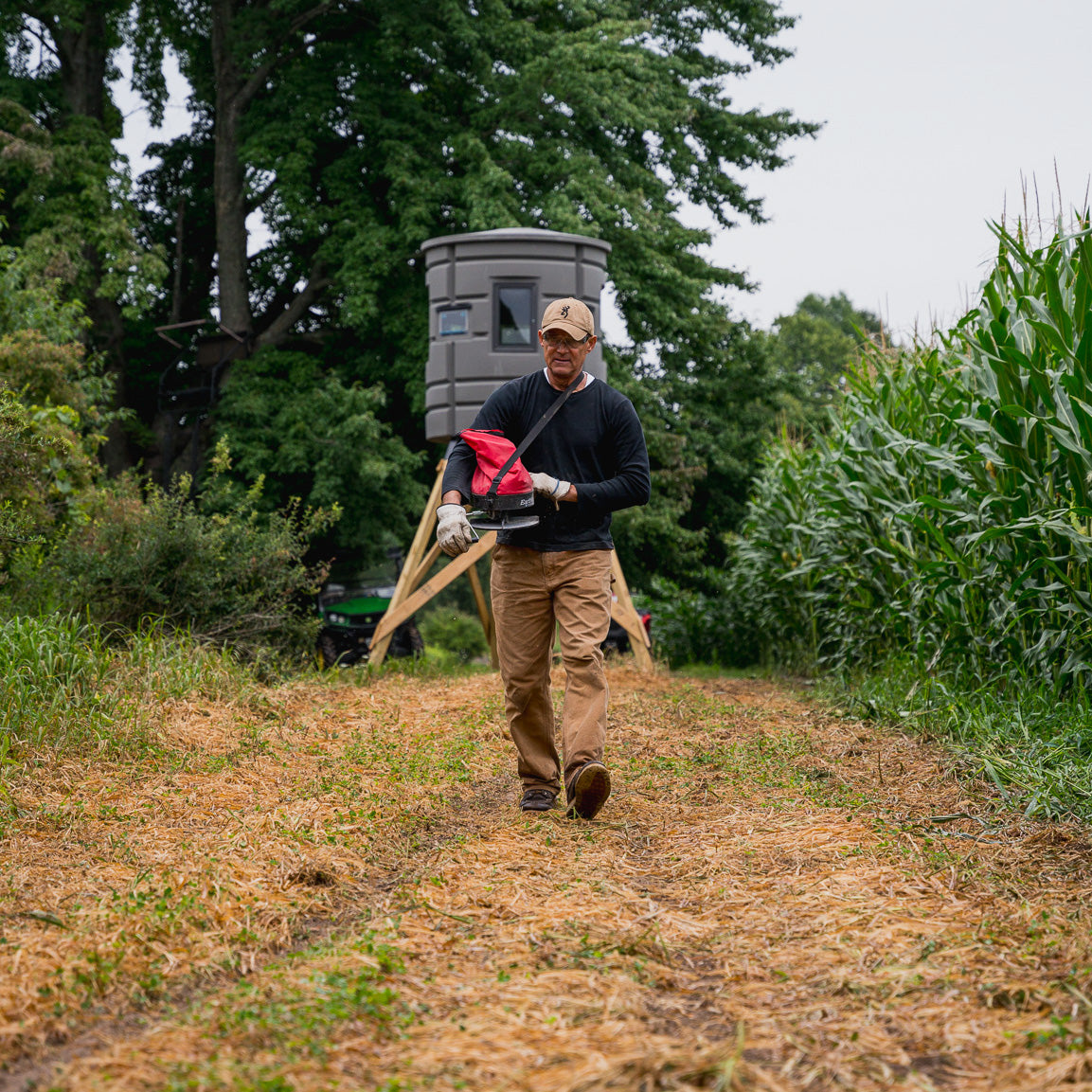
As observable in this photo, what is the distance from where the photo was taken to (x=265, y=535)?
10.2 m

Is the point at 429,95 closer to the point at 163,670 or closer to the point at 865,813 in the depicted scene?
the point at 163,670

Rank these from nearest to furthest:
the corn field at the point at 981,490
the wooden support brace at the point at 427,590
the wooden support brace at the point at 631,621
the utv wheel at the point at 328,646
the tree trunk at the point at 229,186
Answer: the corn field at the point at 981,490, the wooden support brace at the point at 427,590, the wooden support brace at the point at 631,621, the utv wheel at the point at 328,646, the tree trunk at the point at 229,186

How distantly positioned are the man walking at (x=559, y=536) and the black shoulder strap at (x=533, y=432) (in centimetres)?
2

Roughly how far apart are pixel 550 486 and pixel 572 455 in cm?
31

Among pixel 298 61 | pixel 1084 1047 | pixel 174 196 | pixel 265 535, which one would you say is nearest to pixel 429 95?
pixel 298 61

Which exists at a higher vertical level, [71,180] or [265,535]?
[71,180]

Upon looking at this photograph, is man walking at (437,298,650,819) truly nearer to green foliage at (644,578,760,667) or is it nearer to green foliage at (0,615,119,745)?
green foliage at (0,615,119,745)

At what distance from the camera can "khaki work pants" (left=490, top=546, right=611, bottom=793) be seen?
491cm

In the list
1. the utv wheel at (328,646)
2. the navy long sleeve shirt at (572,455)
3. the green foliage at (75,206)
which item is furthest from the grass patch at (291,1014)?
the green foliage at (75,206)

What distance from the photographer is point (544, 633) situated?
203 inches

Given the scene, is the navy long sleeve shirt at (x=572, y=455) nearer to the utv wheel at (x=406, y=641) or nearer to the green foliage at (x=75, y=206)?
the utv wheel at (x=406, y=641)

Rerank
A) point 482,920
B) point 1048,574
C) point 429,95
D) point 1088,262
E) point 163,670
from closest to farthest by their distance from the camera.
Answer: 1. point 482,920
2. point 1088,262
3. point 1048,574
4. point 163,670
5. point 429,95

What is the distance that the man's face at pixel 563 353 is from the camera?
497 cm

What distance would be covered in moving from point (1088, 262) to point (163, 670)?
5263 mm
